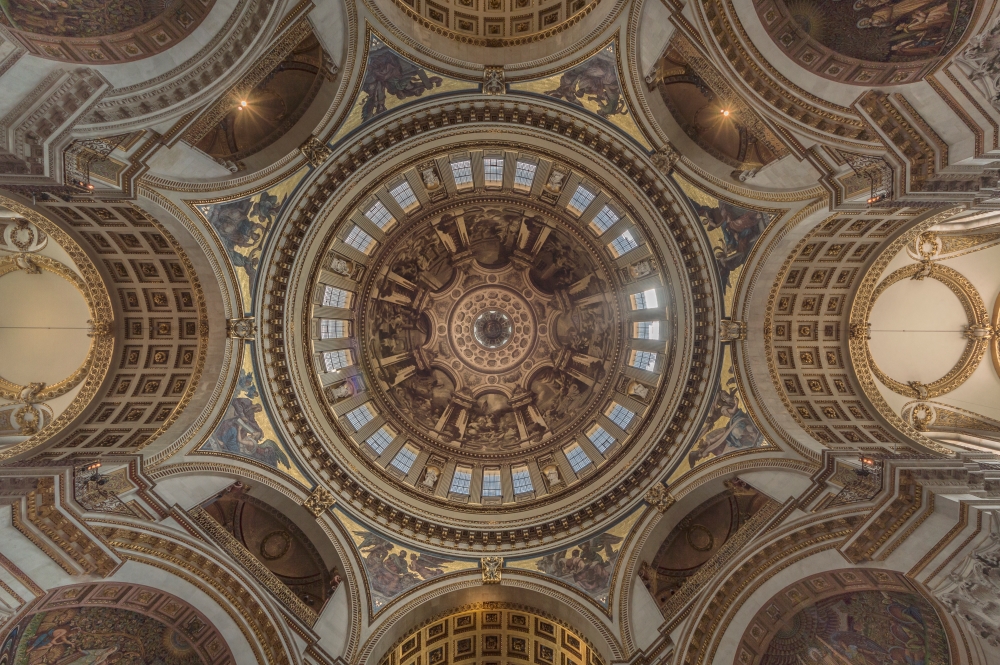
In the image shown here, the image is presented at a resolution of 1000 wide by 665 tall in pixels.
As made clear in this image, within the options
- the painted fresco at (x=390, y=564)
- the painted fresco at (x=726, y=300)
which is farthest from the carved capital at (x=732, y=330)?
the painted fresco at (x=390, y=564)

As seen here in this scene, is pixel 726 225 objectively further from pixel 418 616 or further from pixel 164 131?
pixel 418 616

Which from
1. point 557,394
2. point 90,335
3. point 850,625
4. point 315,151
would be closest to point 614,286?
point 557,394

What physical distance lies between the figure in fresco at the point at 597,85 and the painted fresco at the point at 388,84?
12.8 ft

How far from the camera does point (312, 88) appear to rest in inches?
734

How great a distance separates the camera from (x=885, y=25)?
1239 cm

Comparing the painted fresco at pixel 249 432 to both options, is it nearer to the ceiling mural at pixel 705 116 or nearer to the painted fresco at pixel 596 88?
the painted fresco at pixel 596 88

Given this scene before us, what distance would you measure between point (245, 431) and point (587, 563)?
16.9 meters

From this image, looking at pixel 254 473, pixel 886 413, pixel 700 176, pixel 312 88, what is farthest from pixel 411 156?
pixel 886 413

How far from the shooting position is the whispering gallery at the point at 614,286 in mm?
12703

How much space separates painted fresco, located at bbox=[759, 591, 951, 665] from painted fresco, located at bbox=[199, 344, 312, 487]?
68.9 feet

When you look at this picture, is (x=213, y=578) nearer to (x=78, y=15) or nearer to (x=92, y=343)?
(x=92, y=343)

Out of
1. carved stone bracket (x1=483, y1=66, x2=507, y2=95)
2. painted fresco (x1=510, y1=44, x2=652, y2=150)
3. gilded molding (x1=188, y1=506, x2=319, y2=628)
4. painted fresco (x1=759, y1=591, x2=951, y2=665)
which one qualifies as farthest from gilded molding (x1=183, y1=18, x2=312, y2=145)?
painted fresco (x1=759, y1=591, x2=951, y2=665)

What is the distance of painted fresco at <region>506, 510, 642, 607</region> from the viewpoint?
2106 centimetres

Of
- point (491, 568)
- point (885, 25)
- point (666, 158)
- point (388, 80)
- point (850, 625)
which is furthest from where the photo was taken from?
point (491, 568)
